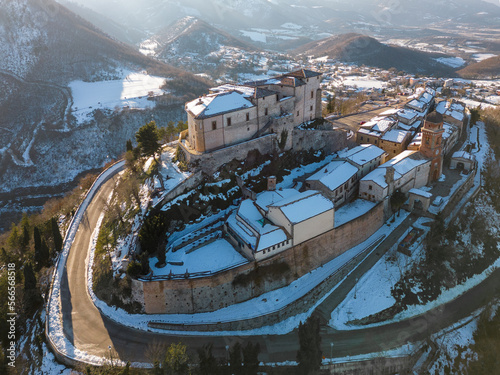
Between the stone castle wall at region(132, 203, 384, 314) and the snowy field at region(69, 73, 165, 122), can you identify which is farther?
the snowy field at region(69, 73, 165, 122)

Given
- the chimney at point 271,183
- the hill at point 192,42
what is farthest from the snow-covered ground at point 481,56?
the chimney at point 271,183

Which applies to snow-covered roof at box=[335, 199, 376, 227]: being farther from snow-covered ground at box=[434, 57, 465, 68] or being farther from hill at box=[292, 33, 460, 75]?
snow-covered ground at box=[434, 57, 465, 68]

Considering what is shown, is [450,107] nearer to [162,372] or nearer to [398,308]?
[398,308]

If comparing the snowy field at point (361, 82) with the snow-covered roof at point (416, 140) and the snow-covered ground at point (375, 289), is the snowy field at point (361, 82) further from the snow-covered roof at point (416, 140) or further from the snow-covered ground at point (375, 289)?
the snow-covered ground at point (375, 289)

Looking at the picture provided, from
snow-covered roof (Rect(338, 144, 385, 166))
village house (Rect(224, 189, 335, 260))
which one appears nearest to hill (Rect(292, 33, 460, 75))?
snow-covered roof (Rect(338, 144, 385, 166))

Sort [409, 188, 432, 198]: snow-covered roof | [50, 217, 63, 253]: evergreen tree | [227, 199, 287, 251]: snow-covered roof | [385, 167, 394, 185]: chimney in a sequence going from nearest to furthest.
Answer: [227, 199, 287, 251]: snow-covered roof → [50, 217, 63, 253]: evergreen tree → [385, 167, 394, 185]: chimney → [409, 188, 432, 198]: snow-covered roof

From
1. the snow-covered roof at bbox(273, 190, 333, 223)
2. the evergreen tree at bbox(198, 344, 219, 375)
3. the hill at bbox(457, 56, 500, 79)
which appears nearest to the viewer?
the evergreen tree at bbox(198, 344, 219, 375)

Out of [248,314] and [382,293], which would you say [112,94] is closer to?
[248,314]

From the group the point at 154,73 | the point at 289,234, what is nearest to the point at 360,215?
the point at 289,234
